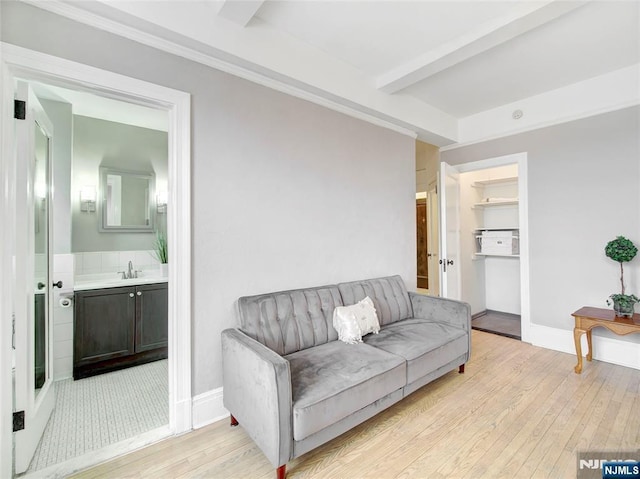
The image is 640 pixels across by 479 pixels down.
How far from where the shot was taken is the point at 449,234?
376cm

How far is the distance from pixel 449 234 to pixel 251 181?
8.56 ft

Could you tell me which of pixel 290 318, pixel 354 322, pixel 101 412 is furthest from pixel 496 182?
pixel 101 412

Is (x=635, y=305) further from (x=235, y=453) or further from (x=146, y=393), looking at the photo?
(x=146, y=393)

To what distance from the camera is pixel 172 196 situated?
1968 mm

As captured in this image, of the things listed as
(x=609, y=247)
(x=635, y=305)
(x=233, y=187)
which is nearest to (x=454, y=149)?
(x=609, y=247)

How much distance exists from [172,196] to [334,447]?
73.5 inches

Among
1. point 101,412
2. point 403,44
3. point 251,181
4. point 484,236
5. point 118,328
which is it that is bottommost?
point 101,412

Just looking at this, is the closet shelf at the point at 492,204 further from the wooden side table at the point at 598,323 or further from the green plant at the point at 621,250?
the wooden side table at the point at 598,323

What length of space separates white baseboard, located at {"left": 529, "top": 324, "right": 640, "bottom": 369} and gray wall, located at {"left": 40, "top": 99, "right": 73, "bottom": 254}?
5.05 meters

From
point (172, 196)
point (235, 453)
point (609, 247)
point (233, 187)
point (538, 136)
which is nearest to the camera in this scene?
point (235, 453)

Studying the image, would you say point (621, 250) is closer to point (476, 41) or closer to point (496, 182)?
point (496, 182)

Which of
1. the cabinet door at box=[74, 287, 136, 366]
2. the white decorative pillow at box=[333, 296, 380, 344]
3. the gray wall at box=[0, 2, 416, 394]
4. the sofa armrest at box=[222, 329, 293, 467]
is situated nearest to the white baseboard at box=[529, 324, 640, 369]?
the gray wall at box=[0, 2, 416, 394]

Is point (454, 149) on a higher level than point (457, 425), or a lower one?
higher

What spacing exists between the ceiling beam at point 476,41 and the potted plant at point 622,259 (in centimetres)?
208
